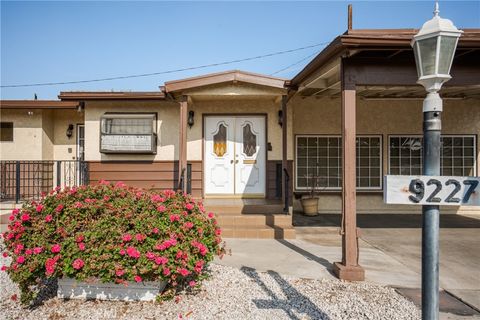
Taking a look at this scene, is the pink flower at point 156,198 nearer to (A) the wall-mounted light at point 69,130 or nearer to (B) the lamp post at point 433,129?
(B) the lamp post at point 433,129

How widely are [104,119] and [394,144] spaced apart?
750 centimetres

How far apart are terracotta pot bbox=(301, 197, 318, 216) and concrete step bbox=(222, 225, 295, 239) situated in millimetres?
2300

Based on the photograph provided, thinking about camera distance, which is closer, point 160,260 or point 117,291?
point 160,260

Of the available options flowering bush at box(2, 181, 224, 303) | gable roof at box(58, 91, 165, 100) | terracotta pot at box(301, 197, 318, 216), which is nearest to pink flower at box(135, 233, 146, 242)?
flowering bush at box(2, 181, 224, 303)

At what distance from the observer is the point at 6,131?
9.39 metres

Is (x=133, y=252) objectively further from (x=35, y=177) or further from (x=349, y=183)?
(x=35, y=177)

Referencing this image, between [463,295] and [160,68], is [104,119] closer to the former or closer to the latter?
[463,295]

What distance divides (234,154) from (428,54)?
20.8 feet

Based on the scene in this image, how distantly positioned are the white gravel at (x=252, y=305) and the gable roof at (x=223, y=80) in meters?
3.98

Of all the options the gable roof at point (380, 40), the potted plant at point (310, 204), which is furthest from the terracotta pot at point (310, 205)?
the gable roof at point (380, 40)

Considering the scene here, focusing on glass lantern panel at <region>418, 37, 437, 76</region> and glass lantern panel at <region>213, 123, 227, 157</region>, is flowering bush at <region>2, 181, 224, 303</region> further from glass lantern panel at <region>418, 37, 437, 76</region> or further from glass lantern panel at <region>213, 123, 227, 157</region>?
glass lantern panel at <region>213, 123, 227, 157</region>

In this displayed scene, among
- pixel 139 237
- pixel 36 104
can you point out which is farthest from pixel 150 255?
pixel 36 104

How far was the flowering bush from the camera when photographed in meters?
3.18

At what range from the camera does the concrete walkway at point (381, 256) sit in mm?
4207
